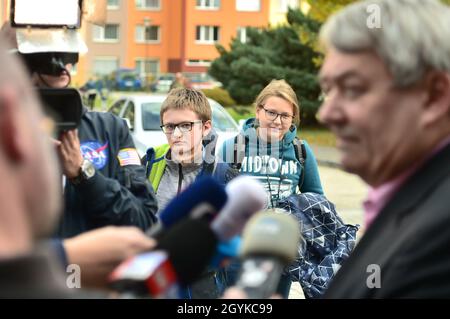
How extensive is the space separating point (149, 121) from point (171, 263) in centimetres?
1215

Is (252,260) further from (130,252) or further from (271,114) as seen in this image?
(271,114)

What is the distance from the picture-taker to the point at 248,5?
69500 millimetres

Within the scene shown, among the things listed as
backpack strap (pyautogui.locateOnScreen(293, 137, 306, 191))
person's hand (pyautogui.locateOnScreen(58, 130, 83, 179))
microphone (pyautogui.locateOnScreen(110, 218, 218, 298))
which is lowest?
backpack strap (pyautogui.locateOnScreen(293, 137, 306, 191))

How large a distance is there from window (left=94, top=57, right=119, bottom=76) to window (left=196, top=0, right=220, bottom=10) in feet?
29.6

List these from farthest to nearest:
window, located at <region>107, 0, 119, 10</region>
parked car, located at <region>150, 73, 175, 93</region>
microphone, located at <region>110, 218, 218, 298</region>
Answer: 1. window, located at <region>107, 0, 119, 10</region>
2. parked car, located at <region>150, 73, 175, 93</region>
3. microphone, located at <region>110, 218, 218, 298</region>

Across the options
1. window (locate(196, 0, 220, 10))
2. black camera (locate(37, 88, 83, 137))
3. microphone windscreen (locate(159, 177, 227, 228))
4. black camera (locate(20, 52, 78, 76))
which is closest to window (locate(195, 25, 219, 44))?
window (locate(196, 0, 220, 10))

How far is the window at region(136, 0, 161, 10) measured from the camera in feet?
239

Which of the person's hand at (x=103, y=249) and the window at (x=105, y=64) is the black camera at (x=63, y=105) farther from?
the window at (x=105, y=64)

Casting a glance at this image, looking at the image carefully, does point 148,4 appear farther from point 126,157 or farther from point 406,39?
point 406,39

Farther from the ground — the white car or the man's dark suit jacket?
the man's dark suit jacket

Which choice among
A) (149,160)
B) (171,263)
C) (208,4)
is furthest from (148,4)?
(171,263)

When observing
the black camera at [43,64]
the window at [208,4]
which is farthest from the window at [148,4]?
the black camera at [43,64]

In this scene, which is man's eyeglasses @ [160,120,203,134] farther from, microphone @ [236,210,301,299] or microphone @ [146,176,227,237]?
microphone @ [236,210,301,299]

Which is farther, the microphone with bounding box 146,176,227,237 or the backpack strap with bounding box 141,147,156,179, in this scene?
the backpack strap with bounding box 141,147,156,179
